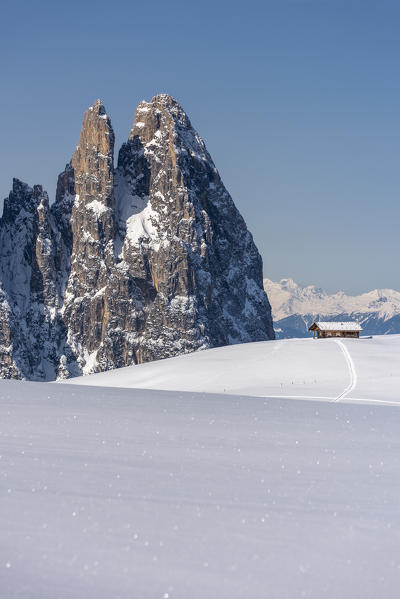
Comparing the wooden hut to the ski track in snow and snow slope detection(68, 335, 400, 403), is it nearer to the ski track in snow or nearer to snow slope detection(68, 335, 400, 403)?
the ski track in snow

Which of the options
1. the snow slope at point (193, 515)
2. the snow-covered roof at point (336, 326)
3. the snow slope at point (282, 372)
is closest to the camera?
the snow slope at point (193, 515)

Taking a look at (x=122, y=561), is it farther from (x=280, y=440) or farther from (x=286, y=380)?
(x=286, y=380)

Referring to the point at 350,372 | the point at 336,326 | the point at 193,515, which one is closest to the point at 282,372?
the point at 350,372

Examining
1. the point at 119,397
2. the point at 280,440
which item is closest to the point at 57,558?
the point at 280,440

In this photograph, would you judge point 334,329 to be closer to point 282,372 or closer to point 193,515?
point 282,372

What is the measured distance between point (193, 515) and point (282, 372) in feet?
178

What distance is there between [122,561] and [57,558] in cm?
61

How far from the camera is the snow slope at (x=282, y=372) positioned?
50.8 meters

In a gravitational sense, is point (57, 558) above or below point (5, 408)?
below

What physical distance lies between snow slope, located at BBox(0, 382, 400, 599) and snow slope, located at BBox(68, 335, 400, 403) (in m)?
32.7

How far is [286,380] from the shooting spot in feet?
190

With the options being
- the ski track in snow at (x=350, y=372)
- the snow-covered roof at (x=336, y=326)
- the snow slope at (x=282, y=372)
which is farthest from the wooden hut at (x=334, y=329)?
the snow slope at (x=282, y=372)

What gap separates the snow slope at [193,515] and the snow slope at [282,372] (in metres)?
32.7

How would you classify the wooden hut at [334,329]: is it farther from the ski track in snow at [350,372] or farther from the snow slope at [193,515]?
the snow slope at [193,515]
